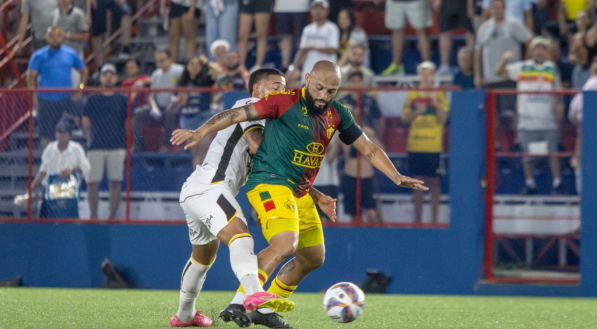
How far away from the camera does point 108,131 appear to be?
1117 cm

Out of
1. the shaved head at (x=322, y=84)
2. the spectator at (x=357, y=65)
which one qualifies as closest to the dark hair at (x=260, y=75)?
the shaved head at (x=322, y=84)

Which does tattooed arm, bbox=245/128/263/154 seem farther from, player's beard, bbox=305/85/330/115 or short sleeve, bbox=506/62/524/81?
short sleeve, bbox=506/62/524/81

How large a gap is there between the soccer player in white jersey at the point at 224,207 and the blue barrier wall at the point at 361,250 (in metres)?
4.35

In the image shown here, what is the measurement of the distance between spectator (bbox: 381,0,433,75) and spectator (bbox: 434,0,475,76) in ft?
0.70

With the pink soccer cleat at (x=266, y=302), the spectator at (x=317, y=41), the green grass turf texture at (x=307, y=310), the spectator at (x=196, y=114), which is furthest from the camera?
the spectator at (x=317, y=41)

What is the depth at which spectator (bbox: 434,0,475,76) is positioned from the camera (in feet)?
45.4

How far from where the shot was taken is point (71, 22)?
46.0 feet

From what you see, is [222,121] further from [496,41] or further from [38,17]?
[38,17]

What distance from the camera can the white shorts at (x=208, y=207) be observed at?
614 cm

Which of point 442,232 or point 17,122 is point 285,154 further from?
point 17,122

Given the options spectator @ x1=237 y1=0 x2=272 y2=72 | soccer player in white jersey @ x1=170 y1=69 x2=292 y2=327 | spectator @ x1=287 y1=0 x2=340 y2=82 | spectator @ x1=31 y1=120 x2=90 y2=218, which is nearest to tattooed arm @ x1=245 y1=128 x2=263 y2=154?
soccer player in white jersey @ x1=170 y1=69 x2=292 y2=327

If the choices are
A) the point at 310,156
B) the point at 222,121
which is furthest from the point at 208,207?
the point at 310,156

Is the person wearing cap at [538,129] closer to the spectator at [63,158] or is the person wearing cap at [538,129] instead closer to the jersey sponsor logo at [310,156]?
the jersey sponsor logo at [310,156]

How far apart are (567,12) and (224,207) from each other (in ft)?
32.3
